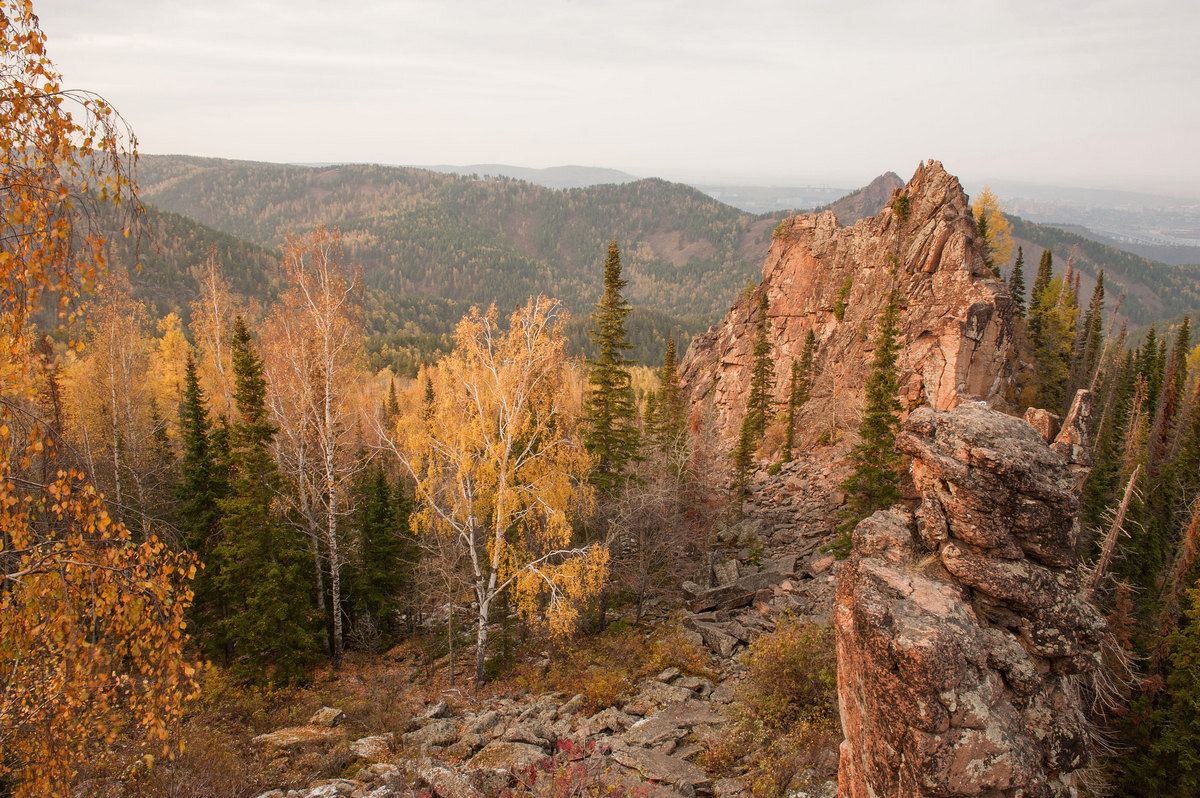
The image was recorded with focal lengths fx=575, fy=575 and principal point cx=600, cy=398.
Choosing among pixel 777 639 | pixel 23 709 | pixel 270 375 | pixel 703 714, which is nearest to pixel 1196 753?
pixel 777 639

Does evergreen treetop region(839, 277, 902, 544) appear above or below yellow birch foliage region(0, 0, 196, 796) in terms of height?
below

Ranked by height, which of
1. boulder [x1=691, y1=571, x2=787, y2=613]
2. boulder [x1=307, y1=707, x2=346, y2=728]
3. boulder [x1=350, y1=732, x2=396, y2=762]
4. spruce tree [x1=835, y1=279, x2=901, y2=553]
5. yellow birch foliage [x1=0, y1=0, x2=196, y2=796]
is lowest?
boulder [x1=691, y1=571, x2=787, y2=613]

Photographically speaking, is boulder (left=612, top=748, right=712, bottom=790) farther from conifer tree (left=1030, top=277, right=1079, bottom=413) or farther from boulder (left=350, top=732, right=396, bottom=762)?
conifer tree (left=1030, top=277, right=1079, bottom=413)

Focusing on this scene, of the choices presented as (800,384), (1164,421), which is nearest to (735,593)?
(800,384)

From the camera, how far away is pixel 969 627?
7547mm

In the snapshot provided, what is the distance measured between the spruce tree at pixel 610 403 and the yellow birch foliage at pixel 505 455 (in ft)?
20.4

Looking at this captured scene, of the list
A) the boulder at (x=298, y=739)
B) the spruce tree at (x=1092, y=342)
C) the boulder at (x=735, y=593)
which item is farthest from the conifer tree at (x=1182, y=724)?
the spruce tree at (x=1092, y=342)

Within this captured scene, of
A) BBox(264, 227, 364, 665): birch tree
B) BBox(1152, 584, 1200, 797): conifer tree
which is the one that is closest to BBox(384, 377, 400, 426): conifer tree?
BBox(264, 227, 364, 665): birch tree

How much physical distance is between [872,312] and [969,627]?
46.0 m

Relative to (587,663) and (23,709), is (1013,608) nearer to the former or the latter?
(23,709)

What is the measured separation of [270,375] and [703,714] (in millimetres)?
21623

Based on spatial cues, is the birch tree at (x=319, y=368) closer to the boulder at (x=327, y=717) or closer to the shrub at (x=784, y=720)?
the boulder at (x=327, y=717)

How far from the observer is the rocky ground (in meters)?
11.3

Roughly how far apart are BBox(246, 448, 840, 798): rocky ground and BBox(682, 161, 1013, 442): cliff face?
1800 centimetres
